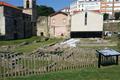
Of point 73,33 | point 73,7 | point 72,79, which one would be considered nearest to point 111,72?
point 72,79

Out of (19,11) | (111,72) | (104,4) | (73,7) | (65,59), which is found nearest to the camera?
(111,72)

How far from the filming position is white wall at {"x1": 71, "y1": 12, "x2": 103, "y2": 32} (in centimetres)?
7744

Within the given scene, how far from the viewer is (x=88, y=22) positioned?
7838cm

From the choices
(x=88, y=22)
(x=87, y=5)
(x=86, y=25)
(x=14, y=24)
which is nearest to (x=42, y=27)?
(x=14, y=24)

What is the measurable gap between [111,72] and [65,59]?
4389 millimetres

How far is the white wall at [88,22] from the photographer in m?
77.4

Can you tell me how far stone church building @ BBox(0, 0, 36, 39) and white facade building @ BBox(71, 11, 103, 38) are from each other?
11192 millimetres

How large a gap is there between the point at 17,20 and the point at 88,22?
1731 cm

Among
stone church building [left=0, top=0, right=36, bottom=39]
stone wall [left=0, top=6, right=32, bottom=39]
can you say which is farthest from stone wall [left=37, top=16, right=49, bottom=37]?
stone wall [left=0, top=6, right=32, bottom=39]

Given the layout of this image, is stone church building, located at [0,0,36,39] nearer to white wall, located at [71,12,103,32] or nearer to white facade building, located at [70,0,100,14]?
white wall, located at [71,12,103,32]

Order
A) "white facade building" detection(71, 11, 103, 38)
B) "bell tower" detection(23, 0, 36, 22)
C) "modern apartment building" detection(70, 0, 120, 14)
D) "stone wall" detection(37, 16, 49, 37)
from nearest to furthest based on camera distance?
1. "white facade building" detection(71, 11, 103, 38)
2. "stone wall" detection(37, 16, 49, 37)
3. "bell tower" detection(23, 0, 36, 22)
4. "modern apartment building" detection(70, 0, 120, 14)

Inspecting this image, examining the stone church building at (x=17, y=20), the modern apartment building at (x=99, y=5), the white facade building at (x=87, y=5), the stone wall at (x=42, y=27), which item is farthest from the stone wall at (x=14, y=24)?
the white facade building at (x=87, y=5)

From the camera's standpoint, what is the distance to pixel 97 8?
14538 cm

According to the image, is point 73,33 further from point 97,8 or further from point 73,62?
point 97,8
